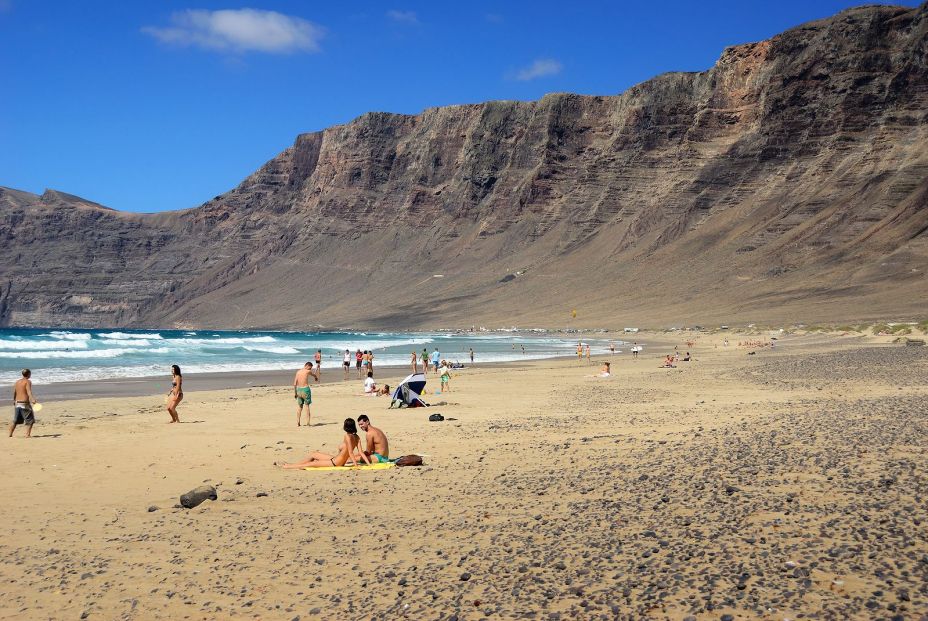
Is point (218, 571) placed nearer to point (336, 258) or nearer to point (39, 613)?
point (39, 613)

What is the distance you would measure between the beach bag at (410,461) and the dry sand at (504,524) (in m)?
0.29

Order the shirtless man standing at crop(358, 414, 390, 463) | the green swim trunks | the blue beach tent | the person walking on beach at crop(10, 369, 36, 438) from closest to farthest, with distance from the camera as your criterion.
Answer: the shirtless man standing at crop(358, 414, 390, 463) → the person walking on beach at crop(10, 369, 36, 438) → the green swim trunks → the blue beach tent

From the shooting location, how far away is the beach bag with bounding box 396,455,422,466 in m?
11.0

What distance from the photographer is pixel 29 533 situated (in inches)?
319

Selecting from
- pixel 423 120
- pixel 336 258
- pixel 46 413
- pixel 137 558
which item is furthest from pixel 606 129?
pixel 137 558

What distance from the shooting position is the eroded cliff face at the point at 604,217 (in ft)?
341

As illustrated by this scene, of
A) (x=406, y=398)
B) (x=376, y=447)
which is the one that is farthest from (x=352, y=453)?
(x=406, y=398)

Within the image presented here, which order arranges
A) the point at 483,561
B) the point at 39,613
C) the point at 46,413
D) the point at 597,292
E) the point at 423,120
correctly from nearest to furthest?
the point at 39,613 < the point at 483,561 < the point at 46,413 < the point at 597,292 < the point at 423,120

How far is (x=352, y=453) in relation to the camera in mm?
11328

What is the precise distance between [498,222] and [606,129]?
95.2 feet

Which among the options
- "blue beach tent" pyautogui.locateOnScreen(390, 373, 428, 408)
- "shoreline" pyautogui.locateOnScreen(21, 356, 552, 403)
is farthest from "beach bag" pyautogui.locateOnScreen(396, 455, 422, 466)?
"shoreline" pyautogui.locateOnScreen(21, 356, 552, 403)

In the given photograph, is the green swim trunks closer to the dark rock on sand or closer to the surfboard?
the surfboard

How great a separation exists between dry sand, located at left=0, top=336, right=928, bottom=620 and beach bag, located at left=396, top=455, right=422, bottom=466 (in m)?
0.29

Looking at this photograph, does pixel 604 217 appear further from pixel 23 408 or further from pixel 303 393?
pixel 23 408
